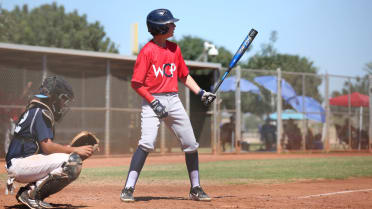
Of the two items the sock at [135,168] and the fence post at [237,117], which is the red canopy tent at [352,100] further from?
the sock at [135,168]

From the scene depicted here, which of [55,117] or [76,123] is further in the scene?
[76,123]

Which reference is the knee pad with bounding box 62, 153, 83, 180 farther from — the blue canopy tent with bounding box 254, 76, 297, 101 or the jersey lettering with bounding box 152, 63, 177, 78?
the blue canopy tent with bounding box 254, 76, 297, 101

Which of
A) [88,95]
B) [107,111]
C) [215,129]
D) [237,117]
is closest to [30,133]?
[107,111]

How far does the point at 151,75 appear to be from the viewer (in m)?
6.55

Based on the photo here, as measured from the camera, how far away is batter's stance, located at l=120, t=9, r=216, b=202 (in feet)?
21.2

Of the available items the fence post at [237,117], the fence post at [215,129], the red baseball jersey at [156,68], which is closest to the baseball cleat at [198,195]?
the red baseball jersey at [156,68]

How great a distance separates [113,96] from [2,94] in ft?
14.8

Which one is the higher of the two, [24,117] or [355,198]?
[24,117]

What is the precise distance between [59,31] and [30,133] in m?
45.5

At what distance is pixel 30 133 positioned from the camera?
5.34 m

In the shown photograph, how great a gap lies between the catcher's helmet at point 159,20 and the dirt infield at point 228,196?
2049 millimetres

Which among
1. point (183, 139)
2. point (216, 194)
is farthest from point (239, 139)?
point (183, 139)

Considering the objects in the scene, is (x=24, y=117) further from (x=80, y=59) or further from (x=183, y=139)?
(x=80, y=59)

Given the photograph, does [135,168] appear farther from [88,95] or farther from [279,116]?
[279,116]
